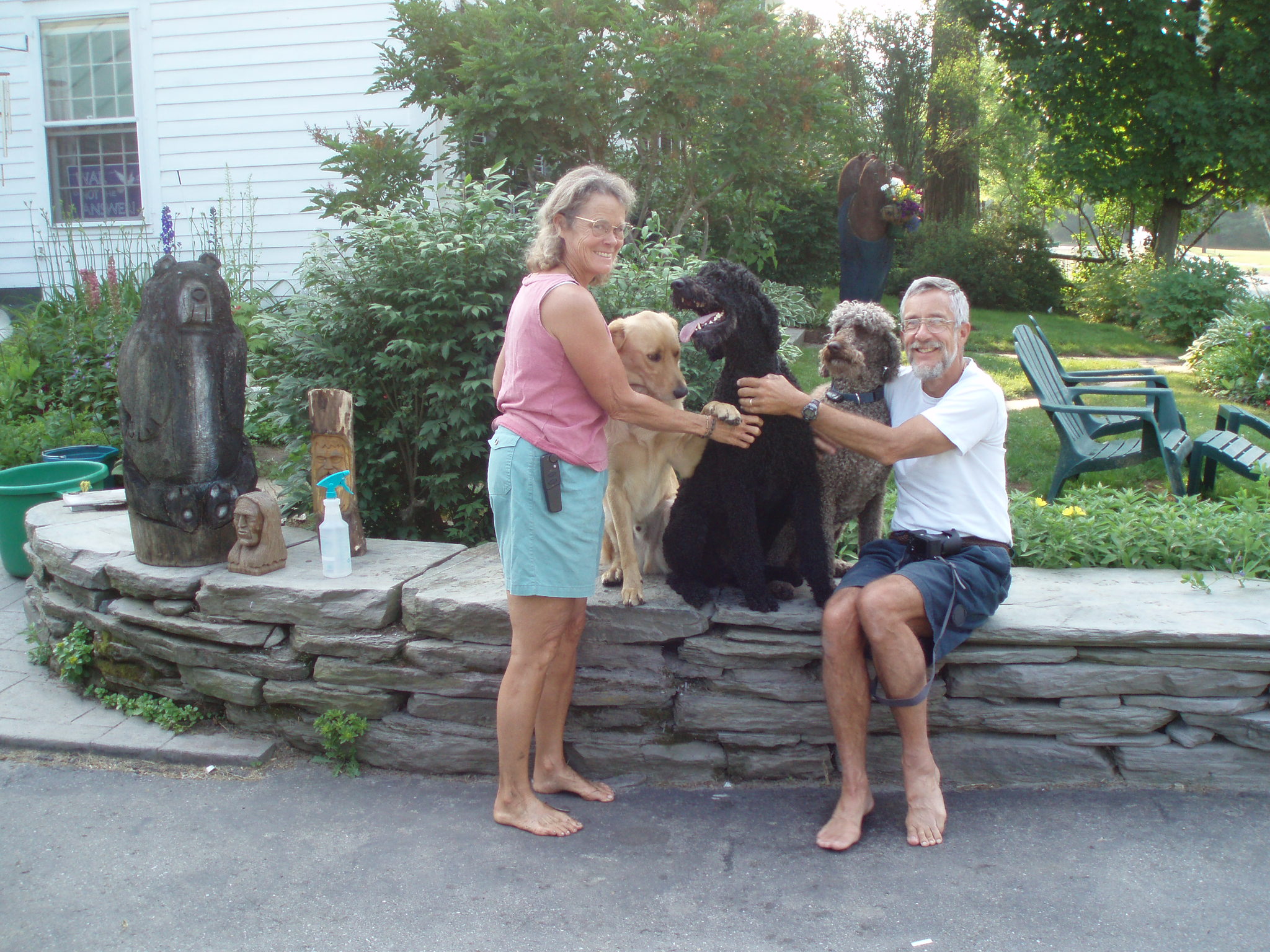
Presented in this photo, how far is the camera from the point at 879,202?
7238 millimetres

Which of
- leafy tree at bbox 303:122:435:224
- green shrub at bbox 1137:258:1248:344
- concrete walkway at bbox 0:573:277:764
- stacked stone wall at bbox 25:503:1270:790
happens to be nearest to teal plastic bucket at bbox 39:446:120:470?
concrete walkway at bbox 0:573:277:764

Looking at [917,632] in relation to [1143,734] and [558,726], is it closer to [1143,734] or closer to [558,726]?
[1143,734]

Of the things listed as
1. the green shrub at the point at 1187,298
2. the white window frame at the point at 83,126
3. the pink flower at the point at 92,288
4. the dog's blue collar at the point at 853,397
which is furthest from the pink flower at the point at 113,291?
the green shrub at the point at 1187,298

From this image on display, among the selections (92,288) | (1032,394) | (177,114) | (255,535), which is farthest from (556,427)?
(177,114)

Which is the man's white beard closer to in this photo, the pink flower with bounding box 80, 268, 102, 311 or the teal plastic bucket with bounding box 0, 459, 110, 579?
the teal plastic bucket with bounding box 0, 459, 110, 579

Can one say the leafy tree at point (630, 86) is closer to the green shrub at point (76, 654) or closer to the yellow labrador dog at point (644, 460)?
the yellow labrador dog at point (644, 460)

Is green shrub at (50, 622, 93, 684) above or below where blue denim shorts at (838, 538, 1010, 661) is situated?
below

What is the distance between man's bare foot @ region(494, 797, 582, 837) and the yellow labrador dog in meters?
0.74

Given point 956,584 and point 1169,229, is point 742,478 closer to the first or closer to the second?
point 956,584

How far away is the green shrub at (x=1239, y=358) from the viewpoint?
8984mm

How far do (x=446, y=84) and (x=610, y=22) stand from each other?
5.00 ft

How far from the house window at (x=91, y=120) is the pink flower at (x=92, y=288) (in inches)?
87.8

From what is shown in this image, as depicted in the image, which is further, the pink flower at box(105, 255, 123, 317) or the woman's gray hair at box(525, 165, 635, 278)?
the pink flower at box(105, 255, 123, 317)

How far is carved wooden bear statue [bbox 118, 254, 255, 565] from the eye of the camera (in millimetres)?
3529
